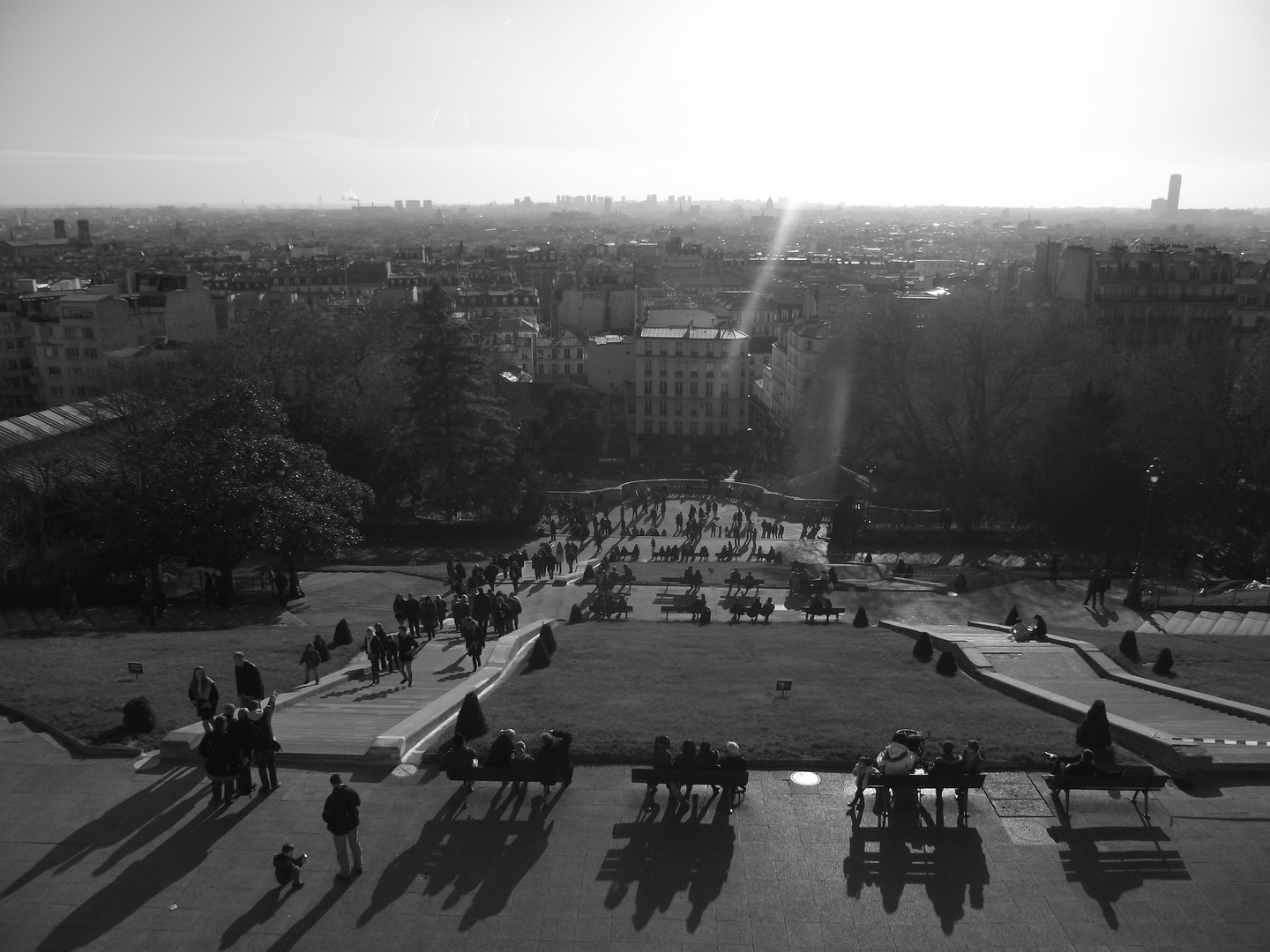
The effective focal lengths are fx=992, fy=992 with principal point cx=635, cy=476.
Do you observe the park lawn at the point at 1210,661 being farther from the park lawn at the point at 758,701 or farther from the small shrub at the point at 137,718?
the small shrub at the point at 137,718

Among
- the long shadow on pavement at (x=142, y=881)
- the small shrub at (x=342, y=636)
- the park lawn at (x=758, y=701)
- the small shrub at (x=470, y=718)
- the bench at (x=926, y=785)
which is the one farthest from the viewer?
the small shrub at (x=342, y=636)

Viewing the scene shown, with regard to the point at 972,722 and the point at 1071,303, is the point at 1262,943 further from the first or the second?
the point at 1071,303

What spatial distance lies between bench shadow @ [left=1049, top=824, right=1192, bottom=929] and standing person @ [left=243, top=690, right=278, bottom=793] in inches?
389

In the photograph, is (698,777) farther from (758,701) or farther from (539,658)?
(539,658)

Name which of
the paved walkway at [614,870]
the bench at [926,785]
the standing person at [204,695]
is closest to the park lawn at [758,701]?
the paved walkway at [614,870]

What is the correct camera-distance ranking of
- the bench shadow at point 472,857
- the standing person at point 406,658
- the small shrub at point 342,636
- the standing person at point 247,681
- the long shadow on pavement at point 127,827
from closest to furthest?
the bench shadow at point 472,857
the long shadow on pavement at point 127,827
the standing person at point 247,681
the standing person at point 406,658
the small shrub at point 342,636

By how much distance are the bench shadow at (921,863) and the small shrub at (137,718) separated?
10.3 m

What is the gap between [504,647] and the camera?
68.4ft

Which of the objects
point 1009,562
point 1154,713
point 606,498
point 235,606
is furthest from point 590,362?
point 1154,713

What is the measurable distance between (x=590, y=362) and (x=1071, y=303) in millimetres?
38912

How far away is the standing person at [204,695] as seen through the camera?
14.3 metres

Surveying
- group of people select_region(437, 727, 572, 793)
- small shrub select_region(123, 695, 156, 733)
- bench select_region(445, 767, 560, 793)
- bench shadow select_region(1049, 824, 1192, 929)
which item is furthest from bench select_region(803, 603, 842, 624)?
small shrub select_region(123, 695, 156, 733)

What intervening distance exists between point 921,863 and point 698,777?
2.82 metres

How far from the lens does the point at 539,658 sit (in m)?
19.6
